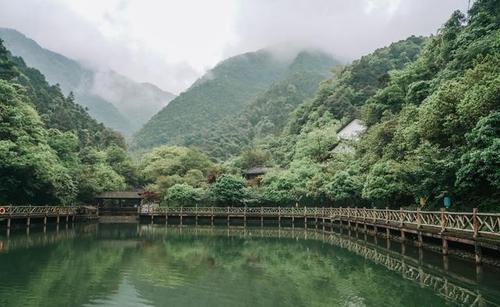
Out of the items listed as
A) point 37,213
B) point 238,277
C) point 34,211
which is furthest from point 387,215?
point 34,211

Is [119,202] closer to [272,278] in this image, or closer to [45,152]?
[45,152]

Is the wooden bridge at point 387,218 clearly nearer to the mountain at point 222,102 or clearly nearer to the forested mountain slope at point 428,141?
the forested mountain slope at point 428,141

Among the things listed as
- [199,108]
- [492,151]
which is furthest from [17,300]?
[199,108]

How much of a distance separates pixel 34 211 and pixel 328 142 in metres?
30.8

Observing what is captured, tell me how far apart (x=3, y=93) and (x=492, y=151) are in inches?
1434

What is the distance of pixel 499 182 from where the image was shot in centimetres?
1545

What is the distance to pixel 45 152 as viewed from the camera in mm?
37750

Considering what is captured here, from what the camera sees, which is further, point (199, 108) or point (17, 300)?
point (199, 108)

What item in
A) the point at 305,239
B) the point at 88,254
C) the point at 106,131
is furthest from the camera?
the point at 106,131

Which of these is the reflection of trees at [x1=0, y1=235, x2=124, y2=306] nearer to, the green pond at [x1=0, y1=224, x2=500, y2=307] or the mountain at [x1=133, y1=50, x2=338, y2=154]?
the green pond at [x1=0, y1=224, x2=500, y2=307]

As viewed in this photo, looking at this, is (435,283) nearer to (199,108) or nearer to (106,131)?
(106,131)

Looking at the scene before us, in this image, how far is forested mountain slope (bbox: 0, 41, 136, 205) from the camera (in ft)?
115

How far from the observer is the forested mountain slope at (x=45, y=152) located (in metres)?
35.1

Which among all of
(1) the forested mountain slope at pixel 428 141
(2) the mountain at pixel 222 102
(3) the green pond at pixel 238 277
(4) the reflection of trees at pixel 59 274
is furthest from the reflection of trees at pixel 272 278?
(2) the mountain at pixel 222 102
